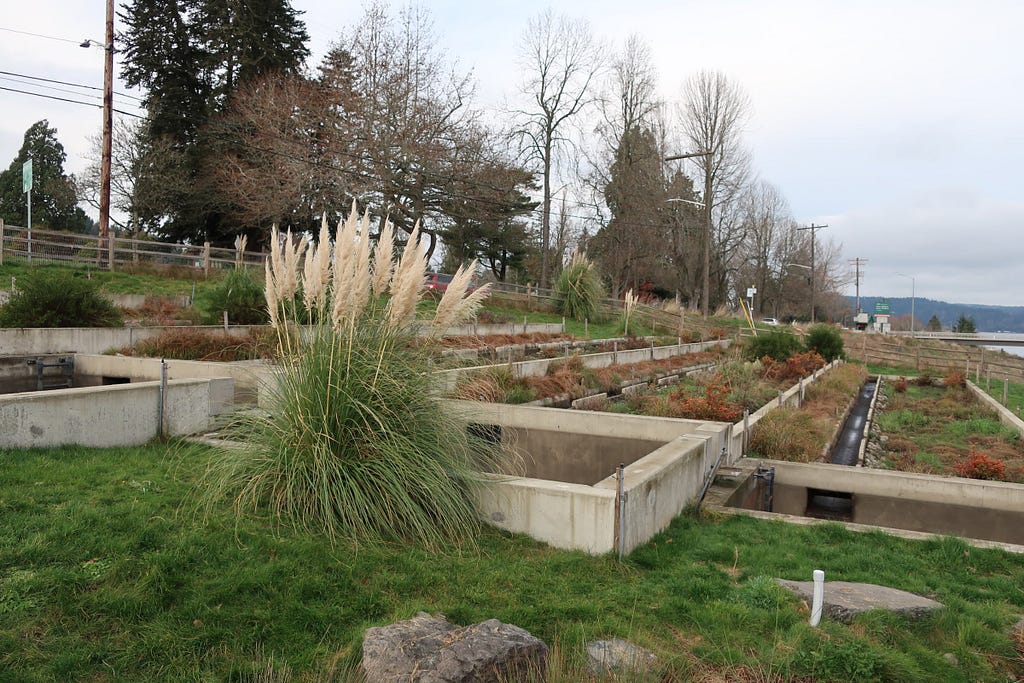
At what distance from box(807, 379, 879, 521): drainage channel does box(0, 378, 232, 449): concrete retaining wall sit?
21.7 feet

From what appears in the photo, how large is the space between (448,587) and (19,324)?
9500 millimetres

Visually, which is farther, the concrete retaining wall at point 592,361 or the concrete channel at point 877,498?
the concrete channel at point 877,498

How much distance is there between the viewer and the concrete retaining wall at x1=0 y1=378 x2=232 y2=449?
17.5ft

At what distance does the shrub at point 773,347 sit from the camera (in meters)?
18.6

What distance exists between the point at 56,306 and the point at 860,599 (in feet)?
37.2

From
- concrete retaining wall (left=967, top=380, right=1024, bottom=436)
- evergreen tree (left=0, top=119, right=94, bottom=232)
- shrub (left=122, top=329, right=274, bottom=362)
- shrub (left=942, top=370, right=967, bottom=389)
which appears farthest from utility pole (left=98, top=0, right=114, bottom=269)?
shrub (left=942, top=370, right=967, bottom=389)

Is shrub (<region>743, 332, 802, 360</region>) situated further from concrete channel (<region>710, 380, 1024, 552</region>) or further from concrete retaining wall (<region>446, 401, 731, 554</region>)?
concrete retaining wall (<region>446, 401, 731, 554</region>)

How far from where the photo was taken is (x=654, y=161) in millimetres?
37656

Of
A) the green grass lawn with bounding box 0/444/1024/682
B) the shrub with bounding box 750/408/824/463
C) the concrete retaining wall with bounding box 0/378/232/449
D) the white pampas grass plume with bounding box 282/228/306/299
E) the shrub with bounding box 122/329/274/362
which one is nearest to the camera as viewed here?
the green grass lawn with bounding box 0/444/1024/682

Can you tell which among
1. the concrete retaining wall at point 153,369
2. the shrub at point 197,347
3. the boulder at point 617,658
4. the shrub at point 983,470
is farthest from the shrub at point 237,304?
the shrub at point 983,470

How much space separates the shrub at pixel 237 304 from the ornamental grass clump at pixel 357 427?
8357 mm

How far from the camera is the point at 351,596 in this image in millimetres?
3762

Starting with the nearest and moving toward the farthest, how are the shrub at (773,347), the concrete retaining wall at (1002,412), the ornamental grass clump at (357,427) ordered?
1. the ornamental grass clump at (357,427)
2. the concrete retaining wall at (1002,412)
3. the shrub at (773,347)

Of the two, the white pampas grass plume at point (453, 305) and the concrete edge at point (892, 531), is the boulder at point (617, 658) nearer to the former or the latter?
the white pampas grass plume at point (453, 305)
